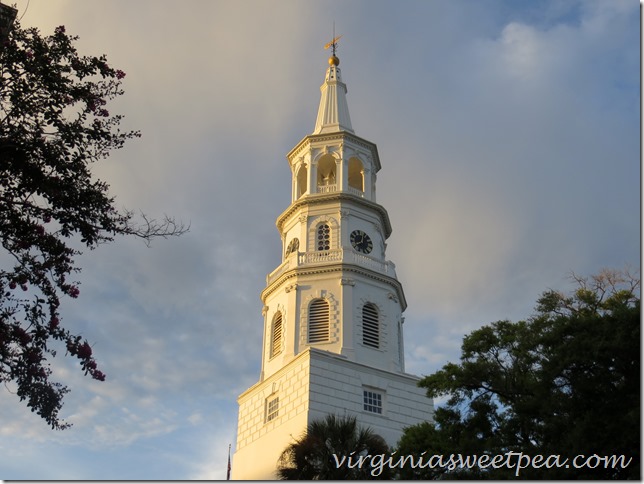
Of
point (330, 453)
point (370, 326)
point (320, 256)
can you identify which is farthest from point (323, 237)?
point (330, 453)

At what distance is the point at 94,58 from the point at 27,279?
416 cm

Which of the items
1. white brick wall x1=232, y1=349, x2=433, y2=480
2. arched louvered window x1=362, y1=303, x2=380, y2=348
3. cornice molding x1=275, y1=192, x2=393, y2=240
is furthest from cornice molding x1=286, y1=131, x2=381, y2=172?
white brick wall x1=232, y1=349, x2=433, y2=480

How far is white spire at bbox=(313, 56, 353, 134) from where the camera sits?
47812 millimetres

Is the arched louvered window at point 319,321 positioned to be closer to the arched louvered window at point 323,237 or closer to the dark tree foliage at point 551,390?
the arched louvered window at point 323,237

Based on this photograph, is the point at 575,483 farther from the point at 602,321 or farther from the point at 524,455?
the point at 602,321

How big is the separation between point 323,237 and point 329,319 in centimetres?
564

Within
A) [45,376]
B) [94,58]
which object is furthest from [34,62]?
[45,376]

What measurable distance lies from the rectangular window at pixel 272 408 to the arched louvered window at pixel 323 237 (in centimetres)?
873

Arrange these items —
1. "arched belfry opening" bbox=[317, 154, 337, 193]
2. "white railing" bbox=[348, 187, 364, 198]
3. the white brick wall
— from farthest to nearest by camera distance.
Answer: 1. "arched belfry opening" bbox=[317, 154, 337, 193]
2. "white railing" bbox=[348, 187, 364, 198]
3. the white brick wall

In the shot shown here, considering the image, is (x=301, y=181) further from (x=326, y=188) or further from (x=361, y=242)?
(x=361, y=242)

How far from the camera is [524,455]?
73.7 ft

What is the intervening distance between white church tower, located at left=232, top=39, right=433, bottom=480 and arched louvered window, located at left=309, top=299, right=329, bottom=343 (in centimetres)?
5

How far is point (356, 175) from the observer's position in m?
47.7

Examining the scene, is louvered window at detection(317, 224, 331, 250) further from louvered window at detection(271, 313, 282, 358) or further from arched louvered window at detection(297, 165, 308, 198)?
louvered window at detection(271, 313, 282, 358)
